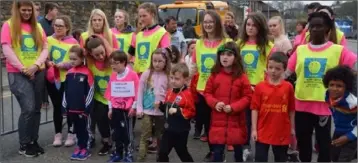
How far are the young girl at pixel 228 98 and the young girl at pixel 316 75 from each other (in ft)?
1.53

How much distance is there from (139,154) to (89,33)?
5.37 feet

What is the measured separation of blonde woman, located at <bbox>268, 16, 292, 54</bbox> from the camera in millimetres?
5089

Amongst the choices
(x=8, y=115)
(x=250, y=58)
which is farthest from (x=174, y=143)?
(x=8, y=115)

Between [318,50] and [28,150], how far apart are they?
133 inches

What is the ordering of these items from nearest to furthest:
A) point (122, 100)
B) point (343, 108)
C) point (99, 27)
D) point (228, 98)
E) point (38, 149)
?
point (343, 108) < point (228, 98) < point (122, 100) < point (38, 149) < point (99, 27)

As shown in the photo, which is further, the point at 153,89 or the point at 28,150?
the point at 28,150

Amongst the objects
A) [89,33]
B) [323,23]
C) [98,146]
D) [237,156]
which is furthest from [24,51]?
[323,23]

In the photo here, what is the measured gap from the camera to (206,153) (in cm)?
529

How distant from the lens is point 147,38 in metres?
5.15

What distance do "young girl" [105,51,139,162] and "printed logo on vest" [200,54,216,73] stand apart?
0.74 metres

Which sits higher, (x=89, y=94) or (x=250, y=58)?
(x=250, y=58)

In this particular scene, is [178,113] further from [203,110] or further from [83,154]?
[83,154]

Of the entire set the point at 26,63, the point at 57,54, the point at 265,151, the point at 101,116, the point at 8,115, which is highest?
the point at 57,54

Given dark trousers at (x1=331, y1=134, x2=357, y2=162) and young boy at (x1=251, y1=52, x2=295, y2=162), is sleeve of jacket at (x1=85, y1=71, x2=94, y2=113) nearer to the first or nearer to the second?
young boy at (x1=251, y1=52, x2=295, y2=162)
